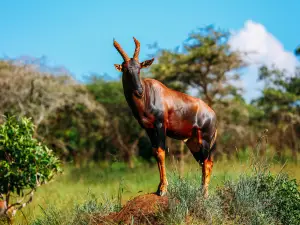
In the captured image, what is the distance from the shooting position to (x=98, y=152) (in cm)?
2698

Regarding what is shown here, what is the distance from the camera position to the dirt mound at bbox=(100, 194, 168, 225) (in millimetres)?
6730

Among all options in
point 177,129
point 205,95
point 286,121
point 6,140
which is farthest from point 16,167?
point 286,121

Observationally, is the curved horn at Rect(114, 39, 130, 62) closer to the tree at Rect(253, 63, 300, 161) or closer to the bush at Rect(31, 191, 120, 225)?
the bush at Rect(31, 191, 120, 225)

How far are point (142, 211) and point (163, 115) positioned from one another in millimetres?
1355

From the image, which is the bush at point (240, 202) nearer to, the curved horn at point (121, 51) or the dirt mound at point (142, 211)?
the dirt mound at point (142, 211)

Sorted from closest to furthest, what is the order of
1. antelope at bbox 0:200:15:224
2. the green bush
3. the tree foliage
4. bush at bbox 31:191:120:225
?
the green bush < bush at bbox 31:191:120:225 < antelope at bbox 0:200:15:224 < the tree foliage

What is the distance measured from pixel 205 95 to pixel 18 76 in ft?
27.0

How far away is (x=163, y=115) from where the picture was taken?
698 centimetres

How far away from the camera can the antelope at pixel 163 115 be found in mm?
6848

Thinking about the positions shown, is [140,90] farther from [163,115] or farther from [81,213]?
[81,213]

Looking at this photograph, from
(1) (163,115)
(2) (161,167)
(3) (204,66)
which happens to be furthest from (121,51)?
(3) (204,66)

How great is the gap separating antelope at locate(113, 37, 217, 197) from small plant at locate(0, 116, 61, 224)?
3907mm

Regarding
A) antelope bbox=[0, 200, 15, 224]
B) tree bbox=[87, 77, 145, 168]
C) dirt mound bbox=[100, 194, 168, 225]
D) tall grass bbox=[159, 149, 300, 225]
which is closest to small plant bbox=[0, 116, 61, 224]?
antelope bbox=[0, 200, 15, 224]

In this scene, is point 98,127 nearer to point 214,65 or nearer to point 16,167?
point 214,65
